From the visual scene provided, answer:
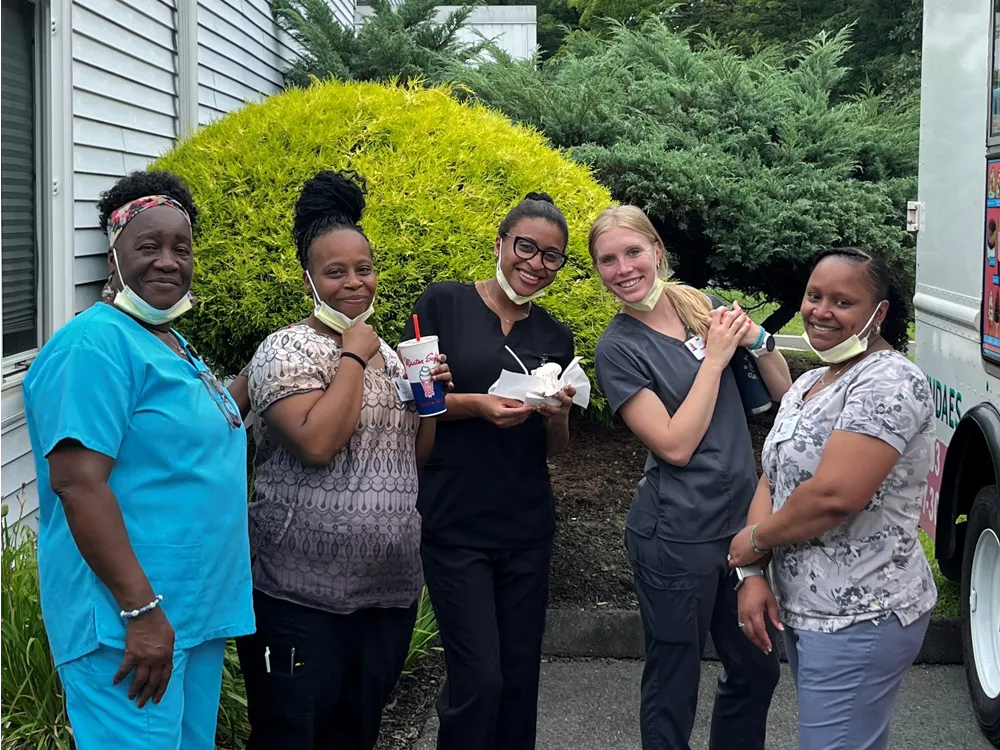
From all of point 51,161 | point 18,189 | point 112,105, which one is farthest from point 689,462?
point 112,105

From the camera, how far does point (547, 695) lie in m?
4.74

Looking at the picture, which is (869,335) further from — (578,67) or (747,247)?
(578,67)

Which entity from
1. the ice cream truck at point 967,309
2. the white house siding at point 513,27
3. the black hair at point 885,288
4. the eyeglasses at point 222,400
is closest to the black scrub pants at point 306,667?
the eyeglasses at point 222,400

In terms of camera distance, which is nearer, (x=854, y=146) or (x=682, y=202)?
(x=682, y=202)

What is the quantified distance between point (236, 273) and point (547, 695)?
2.78 m

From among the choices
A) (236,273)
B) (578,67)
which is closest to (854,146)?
(578,67)

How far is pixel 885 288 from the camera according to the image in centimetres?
274

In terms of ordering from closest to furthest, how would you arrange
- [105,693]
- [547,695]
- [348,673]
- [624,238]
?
[105,693]
[348,673]
[624,238]
[547,695]

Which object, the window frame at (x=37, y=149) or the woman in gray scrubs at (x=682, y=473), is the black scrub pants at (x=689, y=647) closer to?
the woman in gray scrubs at (x=682, y=473)

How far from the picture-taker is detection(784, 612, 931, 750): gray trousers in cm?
258

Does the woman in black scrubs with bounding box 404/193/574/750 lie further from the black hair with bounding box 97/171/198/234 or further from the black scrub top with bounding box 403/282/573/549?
the black hair with bounding box 97/171/198/234

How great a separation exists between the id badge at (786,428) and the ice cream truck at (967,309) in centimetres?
182

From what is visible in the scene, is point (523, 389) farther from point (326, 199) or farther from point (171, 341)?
point (171, 341)

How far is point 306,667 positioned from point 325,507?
0.44 meters
